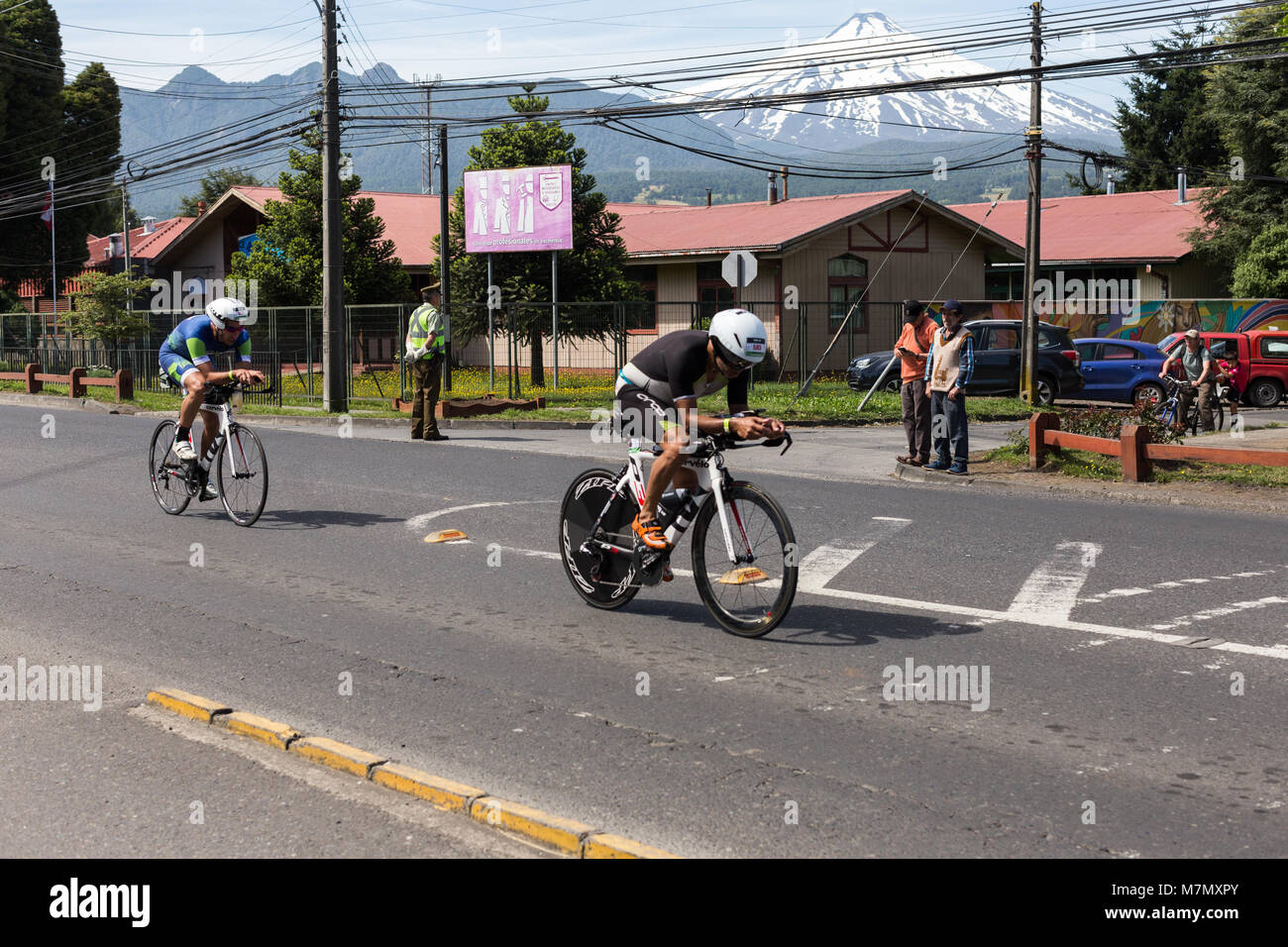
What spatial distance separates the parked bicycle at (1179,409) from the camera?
21078 millimetres

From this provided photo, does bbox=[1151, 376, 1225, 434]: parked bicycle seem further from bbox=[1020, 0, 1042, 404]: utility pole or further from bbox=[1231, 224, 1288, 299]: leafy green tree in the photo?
bbox=[1231, 224, 1288, 299]: leafy green tree

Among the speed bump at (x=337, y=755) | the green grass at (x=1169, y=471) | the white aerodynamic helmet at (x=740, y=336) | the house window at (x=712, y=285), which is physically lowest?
the speed bump at (x=337, y=755)

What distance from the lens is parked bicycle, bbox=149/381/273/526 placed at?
11.4 meters

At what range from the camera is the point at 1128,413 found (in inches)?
664

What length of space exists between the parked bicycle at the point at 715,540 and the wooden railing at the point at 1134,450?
26.3ft

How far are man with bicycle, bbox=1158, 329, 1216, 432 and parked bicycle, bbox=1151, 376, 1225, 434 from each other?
6cm

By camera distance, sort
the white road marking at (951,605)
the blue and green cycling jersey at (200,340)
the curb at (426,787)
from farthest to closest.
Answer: the blue and green cycling jersey at (200,340) → the white road marking at (951,605) → the curb at (426,787)

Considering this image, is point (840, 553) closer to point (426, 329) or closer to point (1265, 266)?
point (426, 329)

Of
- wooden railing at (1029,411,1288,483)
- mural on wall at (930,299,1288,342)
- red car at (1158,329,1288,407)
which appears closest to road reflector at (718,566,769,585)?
wooden railing at (1029,411,1288,483)

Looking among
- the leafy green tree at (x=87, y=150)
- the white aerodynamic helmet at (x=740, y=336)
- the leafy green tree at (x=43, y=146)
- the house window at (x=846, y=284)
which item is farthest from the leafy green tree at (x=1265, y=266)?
the leafy green tree at (x=87, y=150)

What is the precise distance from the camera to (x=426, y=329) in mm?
18578

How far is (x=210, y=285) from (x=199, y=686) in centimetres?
4443

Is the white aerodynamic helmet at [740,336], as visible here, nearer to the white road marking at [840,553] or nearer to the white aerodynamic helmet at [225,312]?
the white road marking at [840,553]
